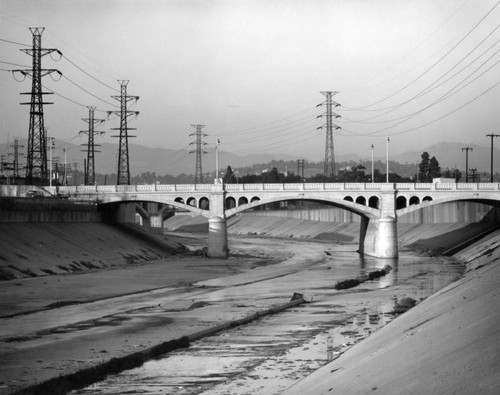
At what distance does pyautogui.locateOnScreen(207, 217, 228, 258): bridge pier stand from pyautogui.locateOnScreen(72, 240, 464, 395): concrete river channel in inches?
1568

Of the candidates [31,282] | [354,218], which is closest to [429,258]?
[31,282]

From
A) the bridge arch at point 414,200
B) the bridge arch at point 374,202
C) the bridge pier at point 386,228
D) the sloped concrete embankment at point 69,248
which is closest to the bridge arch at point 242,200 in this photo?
the sloped concrete embankment at point 69,248

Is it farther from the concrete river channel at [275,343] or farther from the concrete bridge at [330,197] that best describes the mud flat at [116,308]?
the concrete bridge at [330,197]

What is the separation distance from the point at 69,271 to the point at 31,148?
87.5 feet

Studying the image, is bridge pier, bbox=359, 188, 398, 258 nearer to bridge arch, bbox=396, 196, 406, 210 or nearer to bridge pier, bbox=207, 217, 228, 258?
bridge arch, bbox=396, 196, 406, 210

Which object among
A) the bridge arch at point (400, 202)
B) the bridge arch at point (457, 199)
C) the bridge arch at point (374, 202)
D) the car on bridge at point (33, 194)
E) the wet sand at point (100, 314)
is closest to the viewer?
the wet sand at point (100, 314)

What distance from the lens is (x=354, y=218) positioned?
551 ft

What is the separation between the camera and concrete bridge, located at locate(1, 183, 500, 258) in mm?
106125

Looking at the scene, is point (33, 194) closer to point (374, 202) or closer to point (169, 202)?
point (169, 202)

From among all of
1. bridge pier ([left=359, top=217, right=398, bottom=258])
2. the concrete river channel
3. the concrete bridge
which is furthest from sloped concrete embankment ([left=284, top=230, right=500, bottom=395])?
the concrete bridge

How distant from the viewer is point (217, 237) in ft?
367

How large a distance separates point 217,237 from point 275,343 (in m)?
78.3

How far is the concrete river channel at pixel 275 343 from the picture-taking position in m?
25.5

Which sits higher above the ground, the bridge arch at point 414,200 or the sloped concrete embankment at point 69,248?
the bridge arch at point 414,200
